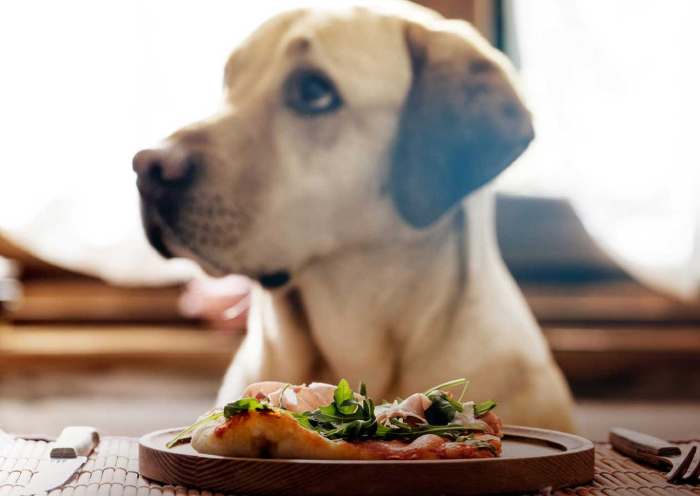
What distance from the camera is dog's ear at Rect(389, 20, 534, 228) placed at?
1.77 metres

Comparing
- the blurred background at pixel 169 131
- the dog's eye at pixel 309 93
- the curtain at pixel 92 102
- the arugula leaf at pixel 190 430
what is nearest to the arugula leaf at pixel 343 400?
the arugula leaf at pixel 190 430

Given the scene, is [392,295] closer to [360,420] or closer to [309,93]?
[309,93]

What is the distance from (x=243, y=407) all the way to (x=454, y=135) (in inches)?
38.9

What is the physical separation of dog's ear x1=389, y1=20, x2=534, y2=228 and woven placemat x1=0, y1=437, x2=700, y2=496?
2.22ft

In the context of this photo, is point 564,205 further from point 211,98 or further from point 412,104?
point 412,104

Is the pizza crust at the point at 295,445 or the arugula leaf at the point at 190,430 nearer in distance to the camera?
the pizza crust at the point at 295,445

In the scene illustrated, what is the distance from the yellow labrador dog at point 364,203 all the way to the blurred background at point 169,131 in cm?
142

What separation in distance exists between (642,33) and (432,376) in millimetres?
2208

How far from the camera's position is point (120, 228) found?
3555 mm

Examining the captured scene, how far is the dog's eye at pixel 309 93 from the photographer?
1.77 metres

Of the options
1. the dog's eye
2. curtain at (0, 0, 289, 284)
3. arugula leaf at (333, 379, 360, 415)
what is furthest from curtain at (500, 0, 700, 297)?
arugula leaf at (333, 379, 360, 415)

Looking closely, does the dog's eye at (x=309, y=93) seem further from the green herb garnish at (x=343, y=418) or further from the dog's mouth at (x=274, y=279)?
the green herb garnish at (x=343, y=418)

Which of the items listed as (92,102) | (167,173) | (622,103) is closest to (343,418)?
(167,173)

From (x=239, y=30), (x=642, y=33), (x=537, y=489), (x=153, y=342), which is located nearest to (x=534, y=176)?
(x=642, y=33)
